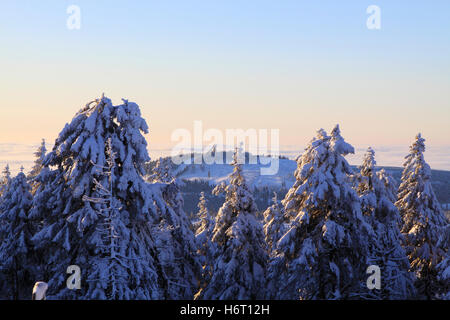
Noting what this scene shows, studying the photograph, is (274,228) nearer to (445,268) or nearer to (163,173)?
(163,173)

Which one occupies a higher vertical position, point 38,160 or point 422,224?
point 38,160

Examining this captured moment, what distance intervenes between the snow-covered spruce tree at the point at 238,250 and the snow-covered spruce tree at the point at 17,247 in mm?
10261

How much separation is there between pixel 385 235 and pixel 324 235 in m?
Result: 8.40

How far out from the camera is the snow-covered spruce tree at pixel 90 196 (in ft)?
61.0

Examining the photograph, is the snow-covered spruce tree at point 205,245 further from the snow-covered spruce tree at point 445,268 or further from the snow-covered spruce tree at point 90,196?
the snow-covered spruce tree at point 445,268

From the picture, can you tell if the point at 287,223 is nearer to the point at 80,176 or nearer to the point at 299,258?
the point at 299,258

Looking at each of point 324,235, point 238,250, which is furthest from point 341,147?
point 238,250

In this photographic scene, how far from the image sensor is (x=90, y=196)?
1906 cm

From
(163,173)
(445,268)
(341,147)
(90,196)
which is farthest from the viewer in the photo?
(163,173)

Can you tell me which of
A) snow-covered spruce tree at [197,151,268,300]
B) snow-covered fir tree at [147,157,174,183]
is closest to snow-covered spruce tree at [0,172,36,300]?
snow-covered fir tree at [147,157,174,183]

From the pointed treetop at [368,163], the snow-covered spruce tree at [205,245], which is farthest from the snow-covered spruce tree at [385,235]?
the snow-covered spruce tree at [205,245]

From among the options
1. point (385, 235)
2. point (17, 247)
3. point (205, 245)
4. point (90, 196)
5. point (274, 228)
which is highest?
point (90, 196)

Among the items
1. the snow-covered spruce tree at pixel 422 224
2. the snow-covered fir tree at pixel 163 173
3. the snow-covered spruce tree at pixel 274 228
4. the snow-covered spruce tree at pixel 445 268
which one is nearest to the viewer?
the snow-covered spruce tree at pixel 445 268
